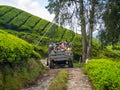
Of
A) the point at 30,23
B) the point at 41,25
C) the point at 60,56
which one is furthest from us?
the point at 30,23

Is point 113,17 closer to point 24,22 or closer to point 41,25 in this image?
point 41,25

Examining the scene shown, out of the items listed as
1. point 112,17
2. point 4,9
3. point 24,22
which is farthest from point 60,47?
point 4,9

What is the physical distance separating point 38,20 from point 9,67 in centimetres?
5890

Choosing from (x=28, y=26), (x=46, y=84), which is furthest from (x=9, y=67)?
(x=28, y=26)

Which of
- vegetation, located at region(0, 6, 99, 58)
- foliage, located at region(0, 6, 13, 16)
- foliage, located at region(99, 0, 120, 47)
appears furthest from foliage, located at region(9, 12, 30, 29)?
foliage, located at region(99, 0, 120, 47)

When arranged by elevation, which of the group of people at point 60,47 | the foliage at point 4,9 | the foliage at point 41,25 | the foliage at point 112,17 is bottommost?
the group of people at point 60,47

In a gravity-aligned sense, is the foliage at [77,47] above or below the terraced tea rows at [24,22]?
below

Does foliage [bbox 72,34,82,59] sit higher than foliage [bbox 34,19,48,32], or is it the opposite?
foliage [bbox 34,19,48,32]

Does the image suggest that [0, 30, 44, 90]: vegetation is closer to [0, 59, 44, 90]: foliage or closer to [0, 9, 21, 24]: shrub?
[0, 59, 44, 90]: foliage

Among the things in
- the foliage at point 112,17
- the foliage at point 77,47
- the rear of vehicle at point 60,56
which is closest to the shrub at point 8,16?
the foliage at point 77,47

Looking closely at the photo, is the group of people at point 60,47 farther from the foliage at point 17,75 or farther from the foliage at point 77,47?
the foliage at point 77,47

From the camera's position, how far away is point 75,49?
52.7 meters

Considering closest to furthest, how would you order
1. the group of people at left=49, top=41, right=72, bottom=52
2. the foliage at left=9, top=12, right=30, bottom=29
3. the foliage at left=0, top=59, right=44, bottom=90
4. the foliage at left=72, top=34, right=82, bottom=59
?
1. the foliage at left=0, top=59, right=44, bottom=90
2. the group of people at left=49, top=41, right=72, bottom=52
3. the foliage at left=72, top=34, right=82, bottom=59
4. the foliage at left=9, top=12, right=30, bottom=29

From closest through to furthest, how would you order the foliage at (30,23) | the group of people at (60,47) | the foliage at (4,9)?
the group of people at (60,47)
the foliage at (30,23)
the foliage at (4,9)
